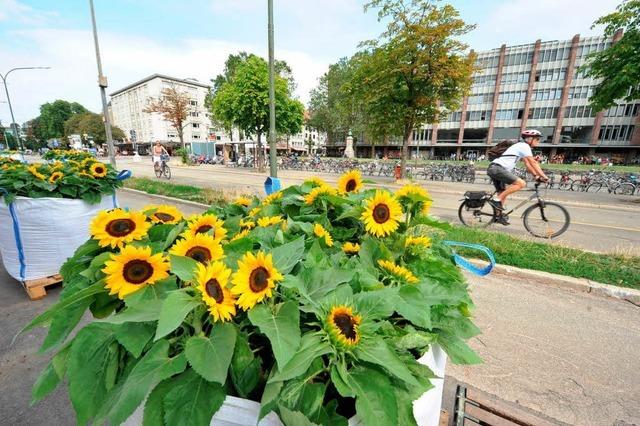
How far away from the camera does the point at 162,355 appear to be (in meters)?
0.77

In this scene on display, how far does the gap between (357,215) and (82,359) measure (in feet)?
3.57

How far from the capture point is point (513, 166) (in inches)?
250

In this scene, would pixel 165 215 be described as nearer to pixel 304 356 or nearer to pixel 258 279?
pixel 258 279

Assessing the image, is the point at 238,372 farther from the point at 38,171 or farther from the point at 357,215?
the point at 38,171

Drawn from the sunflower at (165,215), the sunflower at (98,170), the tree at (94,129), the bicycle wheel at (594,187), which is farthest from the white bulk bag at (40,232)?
the tree at (94,129)

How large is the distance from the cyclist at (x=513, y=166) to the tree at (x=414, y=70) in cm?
759

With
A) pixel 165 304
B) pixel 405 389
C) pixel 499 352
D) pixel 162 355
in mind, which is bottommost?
pixel 499 352

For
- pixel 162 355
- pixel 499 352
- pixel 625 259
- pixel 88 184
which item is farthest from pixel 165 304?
pixel 625 259

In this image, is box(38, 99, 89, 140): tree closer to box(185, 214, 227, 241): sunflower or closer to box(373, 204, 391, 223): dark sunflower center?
box(185, 214, 227, 241): sunflower

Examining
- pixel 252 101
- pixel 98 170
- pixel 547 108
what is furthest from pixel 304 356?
pixel 547 108

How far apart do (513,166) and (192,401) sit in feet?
23.7

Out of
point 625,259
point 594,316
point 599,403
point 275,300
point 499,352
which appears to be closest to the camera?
point 275,300

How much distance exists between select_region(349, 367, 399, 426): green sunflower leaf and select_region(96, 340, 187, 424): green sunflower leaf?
424mm

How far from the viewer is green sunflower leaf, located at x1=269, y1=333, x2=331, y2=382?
2.27ft
